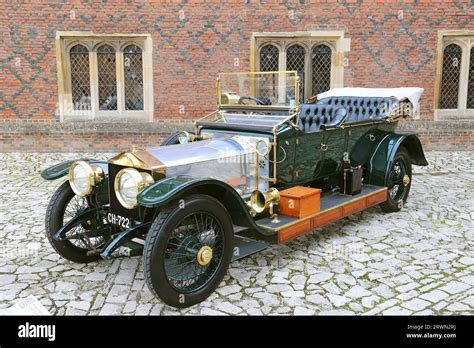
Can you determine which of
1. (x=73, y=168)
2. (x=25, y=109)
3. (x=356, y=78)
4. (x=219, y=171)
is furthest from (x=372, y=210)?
(x=25, y=109)

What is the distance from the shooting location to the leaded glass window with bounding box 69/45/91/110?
10.4m

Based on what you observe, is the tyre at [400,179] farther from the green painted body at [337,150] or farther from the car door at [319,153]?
the car door at [319,153]

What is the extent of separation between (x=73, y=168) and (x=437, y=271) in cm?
332

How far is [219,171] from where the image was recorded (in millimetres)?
4309

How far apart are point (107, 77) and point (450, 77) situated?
25.0 feet

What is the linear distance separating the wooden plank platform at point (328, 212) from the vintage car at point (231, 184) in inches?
0.5

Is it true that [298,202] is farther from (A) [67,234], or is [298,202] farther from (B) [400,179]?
(B) [400,179]

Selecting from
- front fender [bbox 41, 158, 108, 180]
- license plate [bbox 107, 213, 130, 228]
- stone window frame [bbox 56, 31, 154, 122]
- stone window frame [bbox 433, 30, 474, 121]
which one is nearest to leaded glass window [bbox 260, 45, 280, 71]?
stone window frame [bbox 56, 31, 154, 122]

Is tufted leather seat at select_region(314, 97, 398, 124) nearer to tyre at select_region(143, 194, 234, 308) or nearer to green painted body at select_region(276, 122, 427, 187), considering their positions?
green painted body at select_region(276, 122, 427, 187)

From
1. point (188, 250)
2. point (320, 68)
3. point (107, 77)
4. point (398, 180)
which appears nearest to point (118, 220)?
point (188, 250)

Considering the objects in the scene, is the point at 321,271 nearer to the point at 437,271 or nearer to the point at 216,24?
the point at 437,271

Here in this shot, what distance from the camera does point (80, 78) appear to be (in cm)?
1053

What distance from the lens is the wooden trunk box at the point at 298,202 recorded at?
450 centimetres

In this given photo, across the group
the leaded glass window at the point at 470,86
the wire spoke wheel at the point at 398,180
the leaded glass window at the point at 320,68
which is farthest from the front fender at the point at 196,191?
the leaded glass window at the point at 470,86
